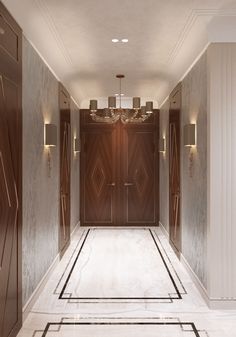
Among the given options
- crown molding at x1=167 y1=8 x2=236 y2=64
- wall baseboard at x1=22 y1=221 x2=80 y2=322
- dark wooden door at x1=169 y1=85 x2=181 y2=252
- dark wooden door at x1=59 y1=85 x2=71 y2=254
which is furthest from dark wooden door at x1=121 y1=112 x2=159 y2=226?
crown molding at x1=167 y1=8 x2=236 y2=64

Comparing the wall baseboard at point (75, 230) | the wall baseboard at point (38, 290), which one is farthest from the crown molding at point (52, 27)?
the wall baseboard at point (75, 230)

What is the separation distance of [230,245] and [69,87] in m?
4.16

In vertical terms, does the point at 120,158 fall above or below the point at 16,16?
below

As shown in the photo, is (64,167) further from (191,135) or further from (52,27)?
(52,27)

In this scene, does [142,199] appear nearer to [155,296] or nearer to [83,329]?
[155,296]

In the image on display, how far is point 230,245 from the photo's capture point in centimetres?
391

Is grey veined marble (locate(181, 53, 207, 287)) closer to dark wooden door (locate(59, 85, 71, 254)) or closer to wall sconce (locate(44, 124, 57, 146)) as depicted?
wall sconce (locate(44, 124, 57, 146))

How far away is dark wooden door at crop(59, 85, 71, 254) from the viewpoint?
607 cm

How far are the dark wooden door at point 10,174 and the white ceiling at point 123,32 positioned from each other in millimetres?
360

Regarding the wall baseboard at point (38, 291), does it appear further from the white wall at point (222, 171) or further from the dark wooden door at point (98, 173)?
the dark wooden door at point (98, 173)

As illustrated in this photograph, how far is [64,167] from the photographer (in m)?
6.41

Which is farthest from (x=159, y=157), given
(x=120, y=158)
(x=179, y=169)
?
(x=179, y=169)

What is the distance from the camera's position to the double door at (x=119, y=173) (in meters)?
8.95

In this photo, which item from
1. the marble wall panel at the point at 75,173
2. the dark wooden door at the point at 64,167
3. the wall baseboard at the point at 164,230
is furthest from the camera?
the marble wall panel at the point at 75,173
